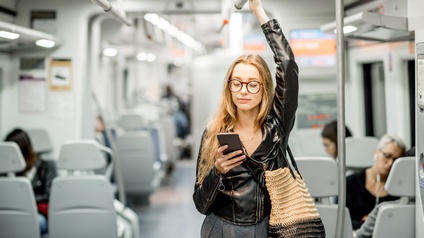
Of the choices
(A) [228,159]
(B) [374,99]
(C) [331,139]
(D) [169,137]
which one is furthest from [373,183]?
A: (D) [169,137]

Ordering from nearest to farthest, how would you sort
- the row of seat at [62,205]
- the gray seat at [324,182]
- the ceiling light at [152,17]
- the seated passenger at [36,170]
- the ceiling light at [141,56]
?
1. the gray seat at [324,182]
2. the row of seat at [62,205]
3. the seated passenger at [36,170]
4. the ceiling light at [152,17]
5. the ceiling light at [141,56]

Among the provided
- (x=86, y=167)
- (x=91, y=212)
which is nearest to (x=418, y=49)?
(x=91, y=212)

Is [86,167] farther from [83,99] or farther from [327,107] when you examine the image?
[327,107]

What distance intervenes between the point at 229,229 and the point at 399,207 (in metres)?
1.36

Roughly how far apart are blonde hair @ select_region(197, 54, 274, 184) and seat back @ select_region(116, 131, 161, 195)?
17.0ft

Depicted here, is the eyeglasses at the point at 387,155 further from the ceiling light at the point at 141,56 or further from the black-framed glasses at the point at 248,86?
the ceiling light at the point at 141,56

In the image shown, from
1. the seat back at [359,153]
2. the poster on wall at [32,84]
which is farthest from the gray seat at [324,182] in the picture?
the poster on wall at [32,84]

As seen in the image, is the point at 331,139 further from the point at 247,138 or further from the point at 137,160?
the point at 137,160

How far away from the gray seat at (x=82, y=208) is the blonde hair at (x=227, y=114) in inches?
71.2

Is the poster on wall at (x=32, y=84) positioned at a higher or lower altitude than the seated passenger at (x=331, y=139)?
higher

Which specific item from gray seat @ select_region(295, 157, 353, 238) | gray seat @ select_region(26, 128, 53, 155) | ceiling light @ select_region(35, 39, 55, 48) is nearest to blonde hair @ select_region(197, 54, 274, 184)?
gray seat @ select_region(295, 157, 353, 238)

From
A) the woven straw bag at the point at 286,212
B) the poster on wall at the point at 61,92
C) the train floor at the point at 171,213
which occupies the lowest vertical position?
the train floor at the point at 171,213

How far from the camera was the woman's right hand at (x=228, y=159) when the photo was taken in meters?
2.02

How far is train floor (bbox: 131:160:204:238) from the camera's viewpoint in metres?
6.18
